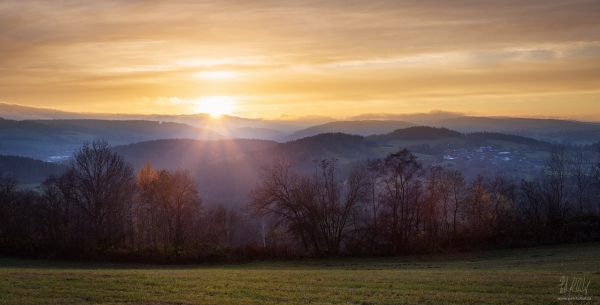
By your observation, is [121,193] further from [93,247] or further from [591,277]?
[591,277]

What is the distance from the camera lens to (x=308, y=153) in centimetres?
12600

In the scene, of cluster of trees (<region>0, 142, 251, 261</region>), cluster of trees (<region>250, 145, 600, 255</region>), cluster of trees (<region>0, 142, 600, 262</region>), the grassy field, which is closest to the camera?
the grassy field

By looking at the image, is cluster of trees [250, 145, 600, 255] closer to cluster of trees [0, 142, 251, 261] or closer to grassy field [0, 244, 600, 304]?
cluster of trees [0, 142, 251, 261]

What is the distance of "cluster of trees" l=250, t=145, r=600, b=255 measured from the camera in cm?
4359

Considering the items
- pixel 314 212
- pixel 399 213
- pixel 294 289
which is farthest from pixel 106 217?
pixel 294 289

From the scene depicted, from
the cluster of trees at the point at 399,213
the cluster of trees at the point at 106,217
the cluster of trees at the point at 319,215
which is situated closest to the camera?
the cluster of trees at the point at 106,217

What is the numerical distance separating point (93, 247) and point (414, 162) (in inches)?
1271

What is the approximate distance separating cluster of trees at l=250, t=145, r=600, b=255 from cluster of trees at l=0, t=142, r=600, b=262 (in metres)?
0.11

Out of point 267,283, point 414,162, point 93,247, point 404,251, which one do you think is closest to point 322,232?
point 404,251

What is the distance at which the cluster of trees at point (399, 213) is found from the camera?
43594 millimetres

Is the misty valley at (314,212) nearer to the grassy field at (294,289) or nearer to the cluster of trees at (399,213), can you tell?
the cluster of trees at (399,213)

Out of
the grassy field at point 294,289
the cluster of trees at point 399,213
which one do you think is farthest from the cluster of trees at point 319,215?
the grassy field at point 294,289

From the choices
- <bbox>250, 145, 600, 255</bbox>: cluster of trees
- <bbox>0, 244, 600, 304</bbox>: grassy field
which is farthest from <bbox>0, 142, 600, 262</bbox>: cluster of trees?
<bbox>0, 244, 600, 304</bbox>: grassy field

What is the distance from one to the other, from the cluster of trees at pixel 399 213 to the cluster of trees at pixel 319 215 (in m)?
0.11
